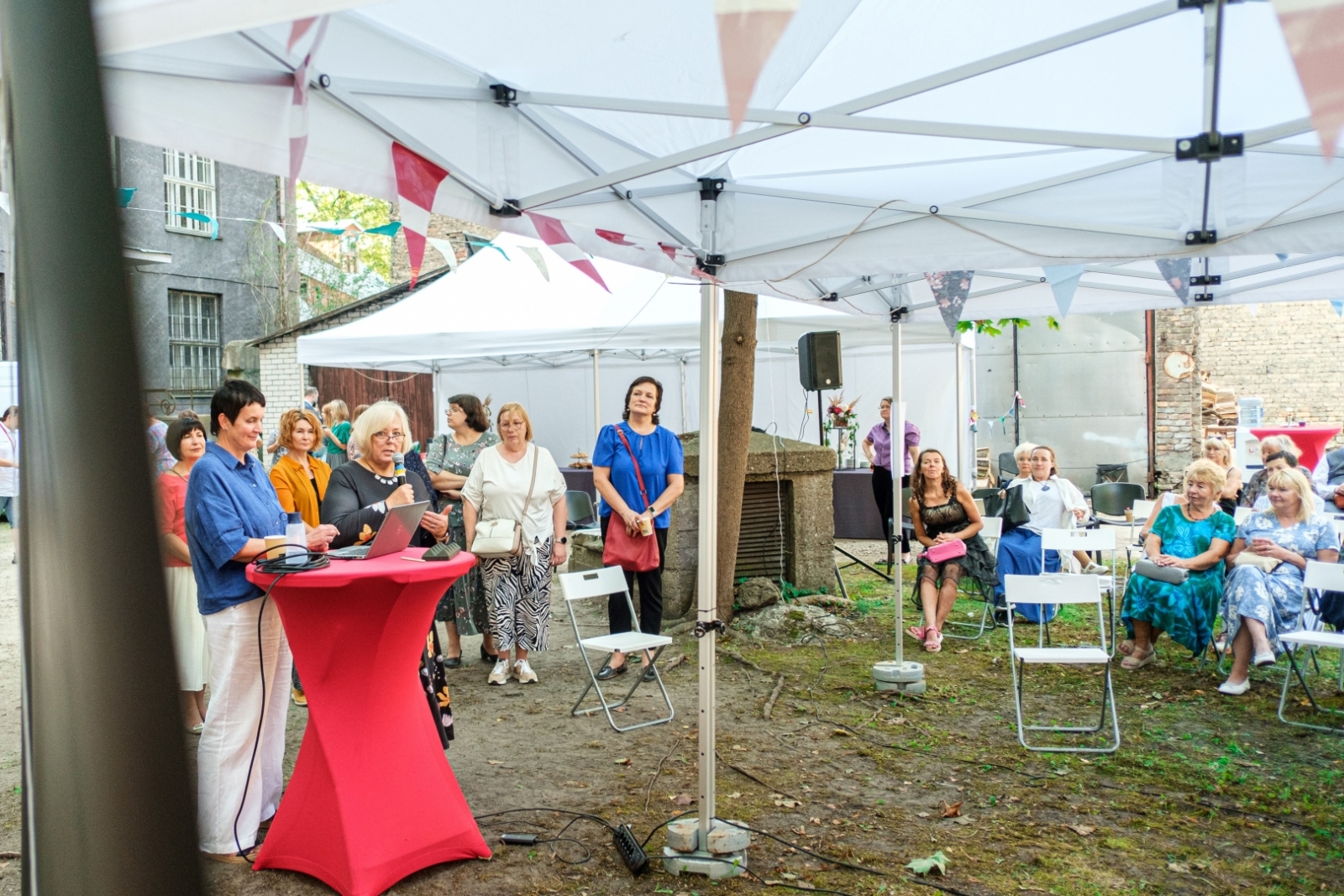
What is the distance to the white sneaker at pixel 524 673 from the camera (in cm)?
649

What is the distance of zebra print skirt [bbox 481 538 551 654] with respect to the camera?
6258 millimetres

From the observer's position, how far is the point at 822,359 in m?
7.05

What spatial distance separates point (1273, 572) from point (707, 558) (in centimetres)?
419

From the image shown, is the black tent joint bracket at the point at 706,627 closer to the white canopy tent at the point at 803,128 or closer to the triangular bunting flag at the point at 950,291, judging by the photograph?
the white canopy tent at the point at 803,128

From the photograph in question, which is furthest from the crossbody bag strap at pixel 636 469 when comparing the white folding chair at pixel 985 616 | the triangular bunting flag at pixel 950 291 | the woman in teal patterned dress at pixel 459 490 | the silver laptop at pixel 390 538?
the white folding chair at pixel 985 616

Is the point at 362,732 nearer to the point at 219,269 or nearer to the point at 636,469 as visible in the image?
the point at 636,469

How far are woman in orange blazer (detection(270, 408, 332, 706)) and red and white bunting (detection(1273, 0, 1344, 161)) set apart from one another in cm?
435

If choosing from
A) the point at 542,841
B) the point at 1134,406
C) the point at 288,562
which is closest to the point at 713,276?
the point at 288,562

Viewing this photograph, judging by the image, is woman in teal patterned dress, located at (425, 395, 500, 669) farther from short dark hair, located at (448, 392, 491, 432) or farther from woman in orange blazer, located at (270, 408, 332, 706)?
woman in orange blazer, located at (270, 408, 332, 706)

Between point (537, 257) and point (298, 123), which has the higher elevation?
point (537, 257)

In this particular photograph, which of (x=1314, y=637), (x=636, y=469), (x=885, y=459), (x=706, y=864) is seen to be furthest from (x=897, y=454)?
(x=885, y=459)

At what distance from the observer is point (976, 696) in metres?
6.18

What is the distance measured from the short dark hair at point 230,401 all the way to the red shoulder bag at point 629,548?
288cm

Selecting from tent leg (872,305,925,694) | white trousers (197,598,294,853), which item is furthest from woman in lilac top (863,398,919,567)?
white trousers (197,598,294,853)
